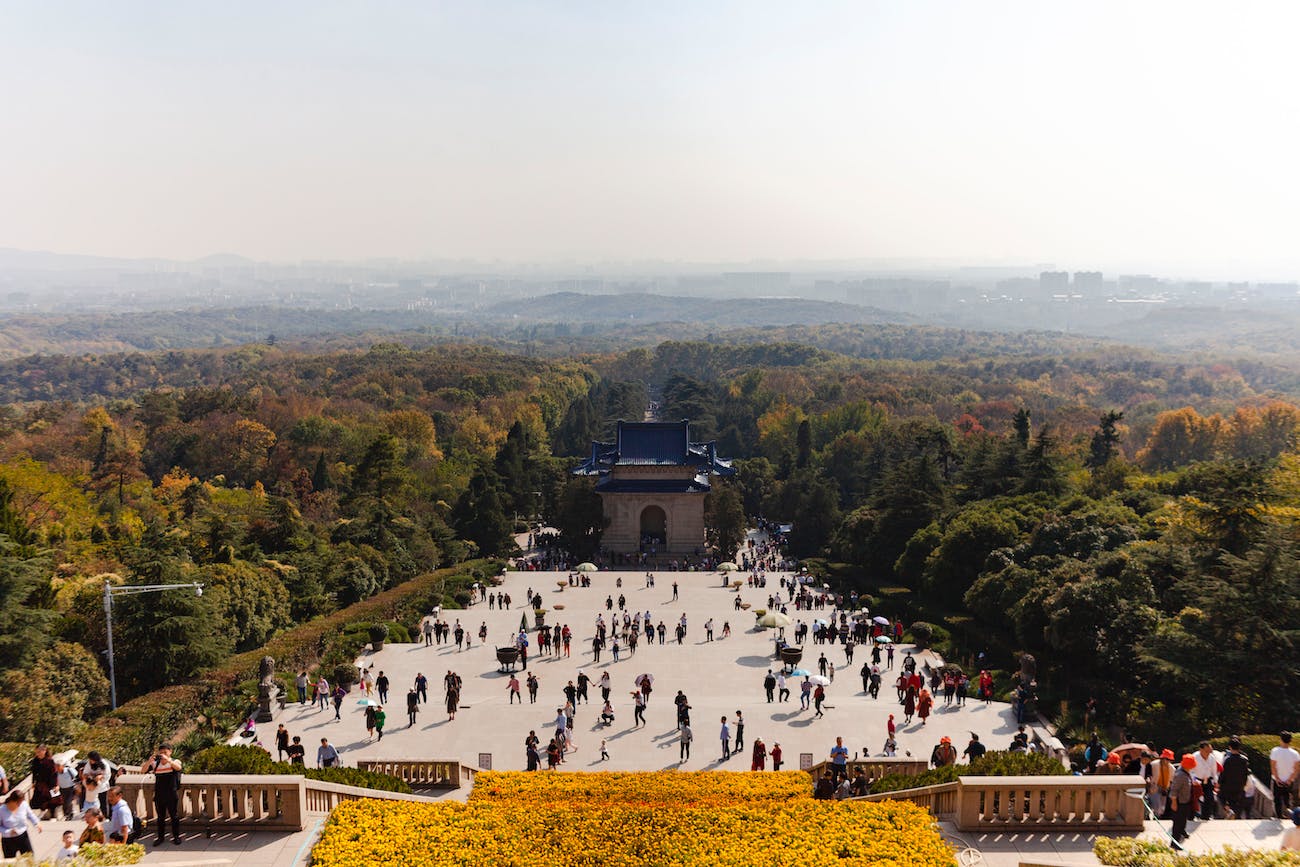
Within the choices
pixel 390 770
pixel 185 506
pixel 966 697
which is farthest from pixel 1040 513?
pixel 185 506

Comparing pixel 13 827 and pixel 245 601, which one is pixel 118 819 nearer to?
pixel 13 827

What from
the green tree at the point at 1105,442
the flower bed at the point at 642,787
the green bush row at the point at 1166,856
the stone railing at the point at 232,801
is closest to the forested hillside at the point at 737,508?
the green tree at the point at 1105,442

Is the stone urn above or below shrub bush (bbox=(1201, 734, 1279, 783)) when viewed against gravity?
below

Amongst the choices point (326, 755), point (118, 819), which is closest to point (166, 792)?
point (118, 819)

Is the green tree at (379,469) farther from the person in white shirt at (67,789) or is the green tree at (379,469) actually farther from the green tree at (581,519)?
the person in white shirt at (67,789)

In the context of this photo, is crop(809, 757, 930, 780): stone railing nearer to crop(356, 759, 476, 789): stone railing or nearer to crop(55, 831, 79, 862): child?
crop(356, 759, 476, 789): stone railing

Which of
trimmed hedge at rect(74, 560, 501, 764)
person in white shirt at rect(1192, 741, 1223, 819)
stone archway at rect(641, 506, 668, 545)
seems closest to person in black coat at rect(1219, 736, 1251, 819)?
person in white shirt at rect(1192, 741, 1223, 819)

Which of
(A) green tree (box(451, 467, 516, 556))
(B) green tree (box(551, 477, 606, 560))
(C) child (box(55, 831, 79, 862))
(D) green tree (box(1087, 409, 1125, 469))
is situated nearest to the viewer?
(C) child (box(55, 831, 79, 862))
